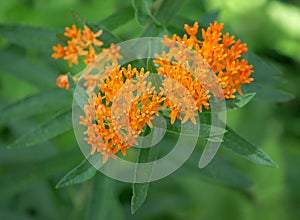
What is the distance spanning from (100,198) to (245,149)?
1084 millimetres

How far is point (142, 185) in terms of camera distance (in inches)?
90.7

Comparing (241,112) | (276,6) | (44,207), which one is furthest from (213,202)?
(276,6)

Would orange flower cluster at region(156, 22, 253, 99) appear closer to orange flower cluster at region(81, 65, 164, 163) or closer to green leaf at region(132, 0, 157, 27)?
orange flower cluster at region(81, 65, 164, 163)

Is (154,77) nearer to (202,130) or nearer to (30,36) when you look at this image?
(202,130)

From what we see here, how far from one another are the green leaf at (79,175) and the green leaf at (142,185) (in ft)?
0.80

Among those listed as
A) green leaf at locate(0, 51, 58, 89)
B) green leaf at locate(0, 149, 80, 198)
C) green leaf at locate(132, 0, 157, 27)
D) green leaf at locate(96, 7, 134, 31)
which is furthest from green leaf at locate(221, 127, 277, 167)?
green leaf at locate(0, 51, 58, 89)

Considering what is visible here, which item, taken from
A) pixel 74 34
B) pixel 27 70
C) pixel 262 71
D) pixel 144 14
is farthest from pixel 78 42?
pixel 27 70

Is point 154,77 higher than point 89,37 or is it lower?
higher

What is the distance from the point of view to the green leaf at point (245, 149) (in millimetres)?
2457

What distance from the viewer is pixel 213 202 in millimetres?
4852

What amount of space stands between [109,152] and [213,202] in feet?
8.89

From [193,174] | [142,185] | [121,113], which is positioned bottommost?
[193,174]

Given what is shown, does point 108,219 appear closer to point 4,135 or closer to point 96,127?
point 96,127

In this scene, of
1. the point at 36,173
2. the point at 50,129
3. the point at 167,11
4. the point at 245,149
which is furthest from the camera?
the point at 36,173
